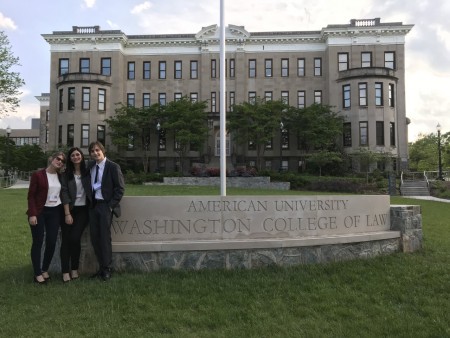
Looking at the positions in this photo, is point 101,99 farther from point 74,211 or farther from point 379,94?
point 74,211

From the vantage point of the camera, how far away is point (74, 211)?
6367 millimetres

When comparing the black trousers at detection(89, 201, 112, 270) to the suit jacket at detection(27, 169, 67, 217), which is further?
the black trousers at detection(89, 201, 112, 270)

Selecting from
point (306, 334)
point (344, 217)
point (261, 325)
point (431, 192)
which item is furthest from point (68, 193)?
point (431, 192)

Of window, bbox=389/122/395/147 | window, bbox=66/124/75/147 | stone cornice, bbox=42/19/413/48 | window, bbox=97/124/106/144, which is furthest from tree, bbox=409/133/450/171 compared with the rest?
window, bbox=66/124/75/147

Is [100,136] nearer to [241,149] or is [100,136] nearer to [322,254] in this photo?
[241,149]

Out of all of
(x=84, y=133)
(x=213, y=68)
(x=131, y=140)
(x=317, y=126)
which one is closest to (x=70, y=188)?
(x=317, y=126)

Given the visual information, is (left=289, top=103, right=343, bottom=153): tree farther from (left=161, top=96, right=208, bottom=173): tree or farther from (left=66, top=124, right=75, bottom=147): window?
(left=66, top=124, right=75, bottom=147): window

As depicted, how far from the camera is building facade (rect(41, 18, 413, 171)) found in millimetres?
40031

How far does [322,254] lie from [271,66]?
38.5m

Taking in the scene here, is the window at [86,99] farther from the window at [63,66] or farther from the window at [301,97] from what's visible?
the window at [301,97]

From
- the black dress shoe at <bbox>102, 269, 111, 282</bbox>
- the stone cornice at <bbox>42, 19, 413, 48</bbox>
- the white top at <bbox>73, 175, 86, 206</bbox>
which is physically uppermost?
the stone cornice at <bbox>42, 19, 413, 48</bbox>

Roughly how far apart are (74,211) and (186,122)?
31.1m

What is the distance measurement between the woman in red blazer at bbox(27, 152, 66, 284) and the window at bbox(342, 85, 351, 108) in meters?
37.1

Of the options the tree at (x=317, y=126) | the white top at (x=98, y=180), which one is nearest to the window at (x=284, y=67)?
the tree at (x=317, y=126)
